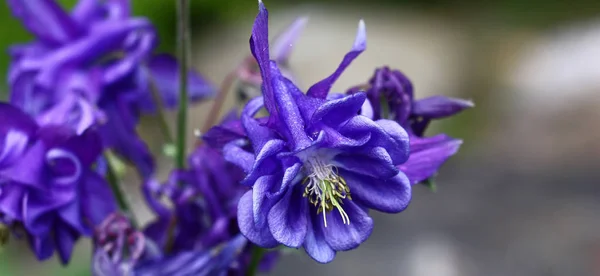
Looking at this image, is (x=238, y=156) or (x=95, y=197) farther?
(x=95, y=197)

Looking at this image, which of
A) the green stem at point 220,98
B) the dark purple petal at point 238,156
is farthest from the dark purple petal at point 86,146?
the dark purple petal at point 238,156

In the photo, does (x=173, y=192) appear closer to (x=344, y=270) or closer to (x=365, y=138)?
(x=365, y=138)

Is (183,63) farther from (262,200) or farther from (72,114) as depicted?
(262,200)

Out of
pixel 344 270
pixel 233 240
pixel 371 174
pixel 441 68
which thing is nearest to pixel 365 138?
pixel 371 174

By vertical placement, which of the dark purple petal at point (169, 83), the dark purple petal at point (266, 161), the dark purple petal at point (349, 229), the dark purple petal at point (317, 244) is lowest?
the dark purple petal at point (169, 83)

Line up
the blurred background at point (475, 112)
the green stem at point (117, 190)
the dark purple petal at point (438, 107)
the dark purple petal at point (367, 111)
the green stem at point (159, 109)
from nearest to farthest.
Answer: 1. the dark purple petal at point (367, 111)
2. the dark purple petal at point (438, 107)
3. the green stem at point (117, 190)
4. the green stem at point (159, 109)
5. the blurred background at point (475, 112)

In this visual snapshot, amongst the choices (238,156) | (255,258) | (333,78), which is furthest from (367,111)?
(255,258)

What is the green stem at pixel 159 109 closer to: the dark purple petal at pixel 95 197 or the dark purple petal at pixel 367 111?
the dark purple petal at pixel 95 197
